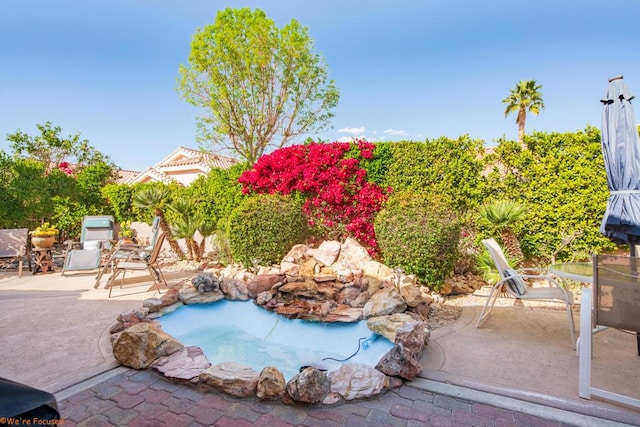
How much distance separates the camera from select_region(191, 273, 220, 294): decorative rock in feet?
18.2

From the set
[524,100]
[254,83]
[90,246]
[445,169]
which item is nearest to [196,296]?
[90,246]

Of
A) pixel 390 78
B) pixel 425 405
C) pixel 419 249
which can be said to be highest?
pixel 390 78

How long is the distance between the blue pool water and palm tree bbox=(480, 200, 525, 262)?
328 centimetres

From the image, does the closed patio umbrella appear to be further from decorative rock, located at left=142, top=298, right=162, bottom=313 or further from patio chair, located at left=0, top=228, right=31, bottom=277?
patio chair, located at left=0, top=228, right=31, bottom=277

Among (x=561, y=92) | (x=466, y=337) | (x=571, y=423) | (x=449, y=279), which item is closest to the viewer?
(x=571, y=423)

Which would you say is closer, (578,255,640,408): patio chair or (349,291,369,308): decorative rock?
(578,255,640,408): patio chair

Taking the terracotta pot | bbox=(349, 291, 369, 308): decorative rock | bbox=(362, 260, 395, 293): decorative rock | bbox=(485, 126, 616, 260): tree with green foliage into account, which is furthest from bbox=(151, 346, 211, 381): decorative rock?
the terracotta pot

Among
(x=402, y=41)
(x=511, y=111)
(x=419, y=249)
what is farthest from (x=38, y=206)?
(x=511, y=111)

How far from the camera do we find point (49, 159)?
16.9 meters

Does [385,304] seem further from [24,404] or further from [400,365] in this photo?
[24,404]

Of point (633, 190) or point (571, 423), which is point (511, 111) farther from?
point (571, 423)

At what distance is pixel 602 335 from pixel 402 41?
10.3 meters

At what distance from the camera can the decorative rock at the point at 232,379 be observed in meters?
2.62

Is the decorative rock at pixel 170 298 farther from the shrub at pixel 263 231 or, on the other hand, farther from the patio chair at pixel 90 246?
the patio chair at pixel 90 246
